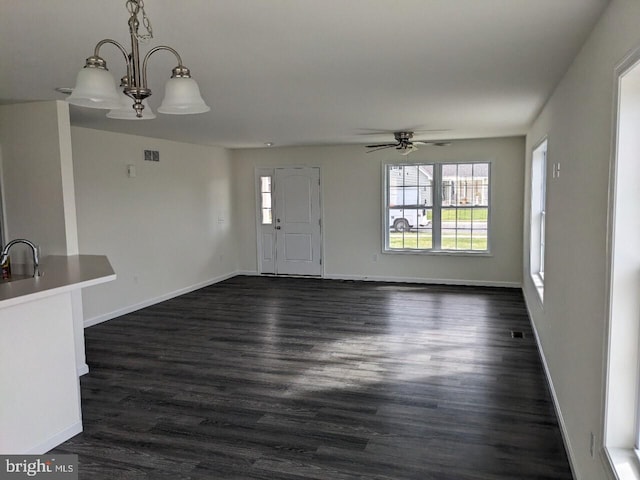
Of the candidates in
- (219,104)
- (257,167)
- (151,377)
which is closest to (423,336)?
(151,377)

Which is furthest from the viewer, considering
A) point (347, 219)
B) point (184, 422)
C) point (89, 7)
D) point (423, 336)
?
point (347, 219)

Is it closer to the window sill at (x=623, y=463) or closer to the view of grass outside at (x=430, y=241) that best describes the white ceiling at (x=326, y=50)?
the window sill at (x=623, y=463)

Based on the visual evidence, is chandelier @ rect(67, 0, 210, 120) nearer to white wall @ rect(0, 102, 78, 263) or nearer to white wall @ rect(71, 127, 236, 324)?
white wall @ rect(0, 102, 78, 263)

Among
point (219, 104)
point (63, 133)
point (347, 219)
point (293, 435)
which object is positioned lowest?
point (293, 435)

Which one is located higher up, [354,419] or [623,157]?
[623,157]

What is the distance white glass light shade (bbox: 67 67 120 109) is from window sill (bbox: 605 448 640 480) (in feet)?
7.83

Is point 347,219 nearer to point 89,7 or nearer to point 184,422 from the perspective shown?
point 184,422

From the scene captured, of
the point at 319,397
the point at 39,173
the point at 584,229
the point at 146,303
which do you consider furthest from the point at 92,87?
the point at 146,303

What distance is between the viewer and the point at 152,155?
670 centimetres

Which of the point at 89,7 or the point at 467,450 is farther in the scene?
the point at 467,450

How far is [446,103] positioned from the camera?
14.5ft

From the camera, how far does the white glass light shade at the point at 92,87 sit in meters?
1.84

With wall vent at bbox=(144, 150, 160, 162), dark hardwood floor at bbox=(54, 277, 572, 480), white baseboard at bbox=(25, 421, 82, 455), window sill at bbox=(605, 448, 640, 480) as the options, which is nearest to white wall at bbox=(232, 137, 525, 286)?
dark hardwood floor at bbox=(54, 277, 572, 480)

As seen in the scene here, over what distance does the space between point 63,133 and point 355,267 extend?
534cm
